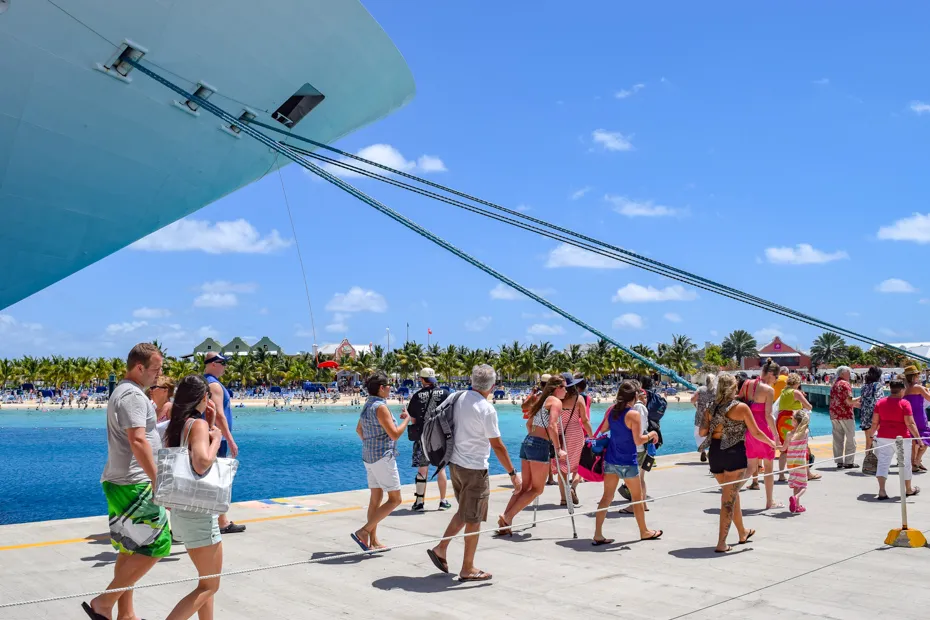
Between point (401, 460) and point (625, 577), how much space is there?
16.8 meters

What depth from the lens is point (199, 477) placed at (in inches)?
146

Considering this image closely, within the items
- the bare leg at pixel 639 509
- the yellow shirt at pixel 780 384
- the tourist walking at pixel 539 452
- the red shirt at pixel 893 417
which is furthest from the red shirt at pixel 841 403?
the tourist walking at pixel 539 452

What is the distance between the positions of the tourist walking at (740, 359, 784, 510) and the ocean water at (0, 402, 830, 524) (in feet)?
29.3

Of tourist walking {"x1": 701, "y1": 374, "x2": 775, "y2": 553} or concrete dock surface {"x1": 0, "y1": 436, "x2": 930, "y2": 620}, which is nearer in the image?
concrete dock surface {"x1": 0, "y1": 436, "x2": 930, "y2": 620}

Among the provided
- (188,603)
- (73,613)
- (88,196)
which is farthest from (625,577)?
(88,196)

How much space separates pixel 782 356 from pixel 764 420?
400 ft

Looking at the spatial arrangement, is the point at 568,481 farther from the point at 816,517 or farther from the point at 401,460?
the point at 401,460

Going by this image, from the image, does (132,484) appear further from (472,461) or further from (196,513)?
(472,461)

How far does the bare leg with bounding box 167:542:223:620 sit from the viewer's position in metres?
3.74

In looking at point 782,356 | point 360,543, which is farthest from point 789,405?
point 782,356

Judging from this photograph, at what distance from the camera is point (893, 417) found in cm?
851

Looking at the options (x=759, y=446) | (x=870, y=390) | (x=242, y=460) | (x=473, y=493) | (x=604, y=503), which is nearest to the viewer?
(x=473, y=493)

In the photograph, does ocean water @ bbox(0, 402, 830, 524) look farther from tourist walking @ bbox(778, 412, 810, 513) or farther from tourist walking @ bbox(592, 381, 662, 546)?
tourist walking @ bbox(592, 381, 662, 546)

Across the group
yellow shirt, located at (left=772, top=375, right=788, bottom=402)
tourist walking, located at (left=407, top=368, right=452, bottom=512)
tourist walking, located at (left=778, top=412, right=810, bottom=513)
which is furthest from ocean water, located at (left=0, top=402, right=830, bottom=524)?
tourist walking, located at (left=778, top=412, right=810, bottom=513)
